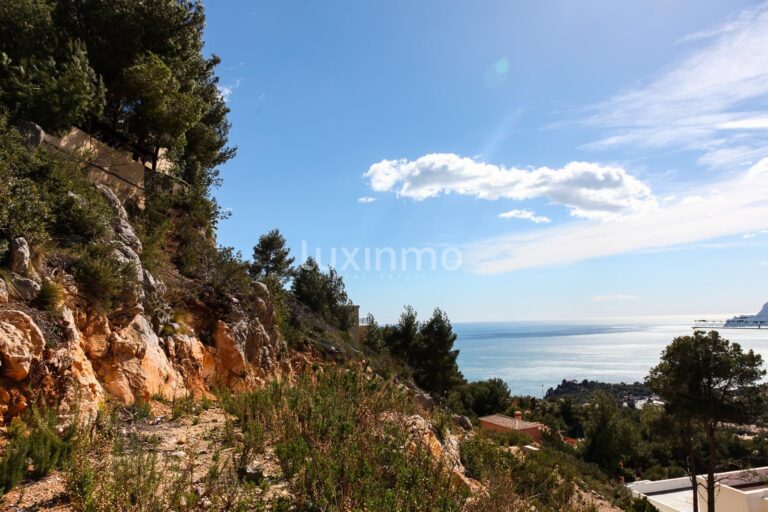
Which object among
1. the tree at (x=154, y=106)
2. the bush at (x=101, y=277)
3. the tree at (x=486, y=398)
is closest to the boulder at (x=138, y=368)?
the bush at (x=101, y=277)

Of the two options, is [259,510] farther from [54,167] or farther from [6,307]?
[54,167]

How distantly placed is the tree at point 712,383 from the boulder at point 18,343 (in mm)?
17510

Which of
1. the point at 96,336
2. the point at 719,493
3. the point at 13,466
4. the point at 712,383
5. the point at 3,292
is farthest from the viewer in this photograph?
the point at 719,493

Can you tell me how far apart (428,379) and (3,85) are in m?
23.0

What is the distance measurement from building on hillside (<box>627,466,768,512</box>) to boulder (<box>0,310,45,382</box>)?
63.6ft

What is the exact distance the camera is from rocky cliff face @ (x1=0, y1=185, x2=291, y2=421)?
14.4 ft

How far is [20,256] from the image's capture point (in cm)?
504

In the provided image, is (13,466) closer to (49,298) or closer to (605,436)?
(49,298)

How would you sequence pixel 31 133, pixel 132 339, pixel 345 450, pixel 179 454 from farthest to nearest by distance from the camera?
1. pixel 31 133
2. pixel 132 339
3. pixel 179 454
4. pixel 345 450

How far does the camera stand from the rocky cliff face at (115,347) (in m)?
4.38

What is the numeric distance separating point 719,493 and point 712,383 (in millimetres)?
7287

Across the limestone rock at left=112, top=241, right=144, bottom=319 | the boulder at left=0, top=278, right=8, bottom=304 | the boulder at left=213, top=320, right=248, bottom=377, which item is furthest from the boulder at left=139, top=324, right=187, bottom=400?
the boulder at left=0, top=278, right=8, bottom=304

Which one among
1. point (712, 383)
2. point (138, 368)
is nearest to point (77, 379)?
point (138, 368)

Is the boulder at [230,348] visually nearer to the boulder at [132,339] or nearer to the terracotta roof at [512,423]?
the boulder at [132,339]
